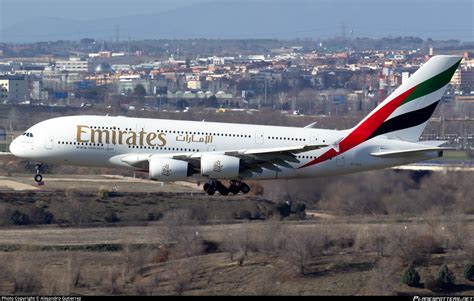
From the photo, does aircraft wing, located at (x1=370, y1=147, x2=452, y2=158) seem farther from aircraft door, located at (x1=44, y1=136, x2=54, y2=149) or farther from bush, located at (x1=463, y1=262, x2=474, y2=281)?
aircraft door, located at (x1=44, y1=136, x2=54, y2=149)

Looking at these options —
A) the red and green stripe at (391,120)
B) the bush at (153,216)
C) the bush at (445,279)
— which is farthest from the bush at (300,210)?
the red and green stripe at (391,120)

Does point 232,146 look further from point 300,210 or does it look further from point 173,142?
point 300,210

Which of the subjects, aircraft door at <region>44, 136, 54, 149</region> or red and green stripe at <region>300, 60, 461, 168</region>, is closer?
aircraft door at <region>44, 136, 54, 149</region>

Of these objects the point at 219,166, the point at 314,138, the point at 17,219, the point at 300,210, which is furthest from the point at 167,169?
the point at 17,219

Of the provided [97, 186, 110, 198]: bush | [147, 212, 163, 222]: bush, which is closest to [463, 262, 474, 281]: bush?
[147, 212, 163, 222]: bush

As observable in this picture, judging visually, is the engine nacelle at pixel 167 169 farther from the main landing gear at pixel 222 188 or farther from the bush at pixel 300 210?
the bush at pixel 300 210
